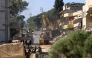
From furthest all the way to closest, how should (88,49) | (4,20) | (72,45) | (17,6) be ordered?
(17,6) < (4,20) < (72,45) < (88,49)

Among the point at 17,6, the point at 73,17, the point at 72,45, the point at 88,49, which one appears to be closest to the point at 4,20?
the point at 73,17

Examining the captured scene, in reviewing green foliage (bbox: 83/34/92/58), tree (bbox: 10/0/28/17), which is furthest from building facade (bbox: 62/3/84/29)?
green foliage (bbox: 83/34/92/58)

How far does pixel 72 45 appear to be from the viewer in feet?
47.9

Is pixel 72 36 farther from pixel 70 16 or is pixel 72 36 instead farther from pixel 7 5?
pixel 70 16

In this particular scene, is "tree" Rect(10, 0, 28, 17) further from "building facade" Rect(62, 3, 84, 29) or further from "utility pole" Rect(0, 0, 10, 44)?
"utility pole" Rect(0, 0, 10, 44)

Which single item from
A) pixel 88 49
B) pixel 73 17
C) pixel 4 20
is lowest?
pixel 4 20

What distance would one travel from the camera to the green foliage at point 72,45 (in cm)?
1441

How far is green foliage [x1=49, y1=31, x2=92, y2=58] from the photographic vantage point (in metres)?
14.4

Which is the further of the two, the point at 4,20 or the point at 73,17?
the point at 73,17

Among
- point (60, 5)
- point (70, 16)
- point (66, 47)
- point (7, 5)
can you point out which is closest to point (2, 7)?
point (7, 5)

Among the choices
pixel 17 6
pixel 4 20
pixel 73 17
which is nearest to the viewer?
pixel 4 20

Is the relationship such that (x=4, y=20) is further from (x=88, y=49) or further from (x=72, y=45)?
(x=88, y=49)

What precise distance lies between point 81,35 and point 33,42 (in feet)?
141

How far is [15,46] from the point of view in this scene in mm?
25562
